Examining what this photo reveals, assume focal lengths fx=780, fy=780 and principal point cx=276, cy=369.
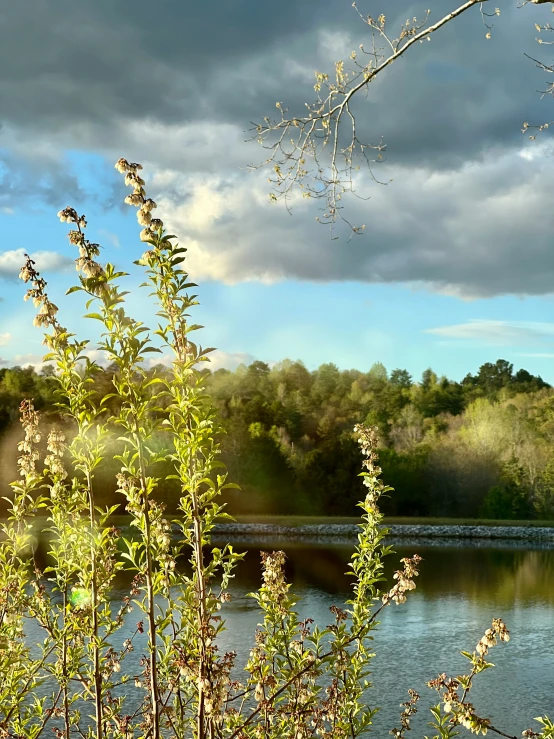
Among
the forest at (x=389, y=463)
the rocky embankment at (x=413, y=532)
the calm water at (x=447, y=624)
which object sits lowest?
the rocky embankment at (x=413, y=532)

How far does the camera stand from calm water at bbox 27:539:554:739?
37.6 feet

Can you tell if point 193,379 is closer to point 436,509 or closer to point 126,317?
point 126,317

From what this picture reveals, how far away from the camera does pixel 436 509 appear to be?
159 feet

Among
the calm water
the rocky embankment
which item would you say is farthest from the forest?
the calm water

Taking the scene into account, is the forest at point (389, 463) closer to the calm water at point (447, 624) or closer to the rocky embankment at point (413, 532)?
the rocky embankment at point (413, 532)

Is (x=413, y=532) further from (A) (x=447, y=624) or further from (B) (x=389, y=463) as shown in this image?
(A) (x=447, y=624)

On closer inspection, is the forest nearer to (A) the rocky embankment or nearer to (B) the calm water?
(A) the rocky embankment

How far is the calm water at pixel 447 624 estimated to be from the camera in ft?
37.6

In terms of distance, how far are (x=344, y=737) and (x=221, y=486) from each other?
6.66 ft

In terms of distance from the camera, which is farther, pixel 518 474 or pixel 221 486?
pixel 518 474

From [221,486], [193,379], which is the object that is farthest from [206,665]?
[193,379]

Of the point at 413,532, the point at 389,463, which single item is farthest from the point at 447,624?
the point at 389,463

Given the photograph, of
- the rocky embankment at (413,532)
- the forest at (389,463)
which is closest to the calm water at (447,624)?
the rocky embankment at (413,532)

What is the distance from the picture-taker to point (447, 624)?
16922mm
